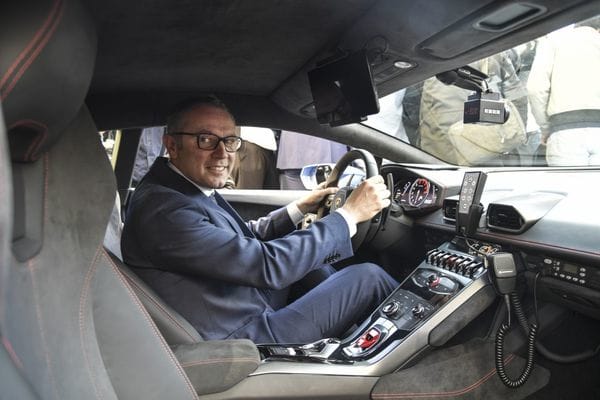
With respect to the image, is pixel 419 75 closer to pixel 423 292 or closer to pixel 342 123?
pixel 342 123

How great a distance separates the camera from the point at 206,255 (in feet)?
5.47

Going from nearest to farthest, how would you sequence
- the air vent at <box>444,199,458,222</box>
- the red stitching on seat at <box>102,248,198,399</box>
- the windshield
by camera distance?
the red stitching on seat at <box>102,248,198,399</box> < the air vent at <box>444,199,458,222</box> < the windshield

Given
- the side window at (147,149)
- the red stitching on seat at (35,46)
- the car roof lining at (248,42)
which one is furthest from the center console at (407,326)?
the side window at (147,149)

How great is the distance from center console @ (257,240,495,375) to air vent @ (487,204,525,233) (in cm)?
13

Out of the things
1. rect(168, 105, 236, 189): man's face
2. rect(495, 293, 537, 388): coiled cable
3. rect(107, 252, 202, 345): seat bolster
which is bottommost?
rect(495, 293, 537, 388): coiled cable

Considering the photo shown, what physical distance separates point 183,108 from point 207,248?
555 mm

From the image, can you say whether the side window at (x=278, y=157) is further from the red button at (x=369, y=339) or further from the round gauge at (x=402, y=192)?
the red button at (x=369, y=339)

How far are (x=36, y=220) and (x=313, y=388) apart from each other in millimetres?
966

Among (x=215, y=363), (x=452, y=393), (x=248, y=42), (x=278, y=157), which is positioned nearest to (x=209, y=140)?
(x=248, y=42)

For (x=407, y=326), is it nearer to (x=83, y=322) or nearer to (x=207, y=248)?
(x=207, y=248)

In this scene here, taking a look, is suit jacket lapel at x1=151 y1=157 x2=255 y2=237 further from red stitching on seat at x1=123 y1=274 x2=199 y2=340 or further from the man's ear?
red stitching on seat at x1=123 y1=274 x2=199 y2=340

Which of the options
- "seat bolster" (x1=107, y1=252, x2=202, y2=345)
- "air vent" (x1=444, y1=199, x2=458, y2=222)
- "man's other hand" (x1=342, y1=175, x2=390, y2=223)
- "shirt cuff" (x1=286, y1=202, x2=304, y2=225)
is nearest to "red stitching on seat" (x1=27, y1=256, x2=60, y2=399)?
"seat bolster" (x1=107, y1=252, x2=202, y2=345)

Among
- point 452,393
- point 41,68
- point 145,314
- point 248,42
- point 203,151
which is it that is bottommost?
point 452,393

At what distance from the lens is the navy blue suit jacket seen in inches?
66.1
